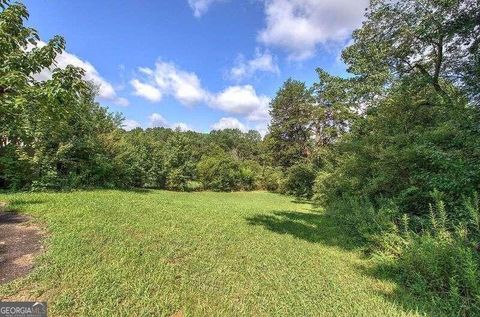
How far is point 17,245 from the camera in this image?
4773 mm

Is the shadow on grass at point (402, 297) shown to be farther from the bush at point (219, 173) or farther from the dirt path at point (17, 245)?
the bush at point (219, 173)

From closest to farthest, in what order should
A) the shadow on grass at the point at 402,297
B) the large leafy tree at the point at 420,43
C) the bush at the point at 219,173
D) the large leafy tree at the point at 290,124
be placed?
the shadow on grass at the point at 402,297 < the large leafy tree at the point at 420,43 < the bush at the point at 219,173 < the large leafy tree at the point at 290,124

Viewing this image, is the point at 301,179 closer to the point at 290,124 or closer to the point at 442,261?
the point at 290,124

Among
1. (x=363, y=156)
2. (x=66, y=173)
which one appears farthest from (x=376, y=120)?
(x=66, y=173)

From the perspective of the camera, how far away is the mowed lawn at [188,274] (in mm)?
3367

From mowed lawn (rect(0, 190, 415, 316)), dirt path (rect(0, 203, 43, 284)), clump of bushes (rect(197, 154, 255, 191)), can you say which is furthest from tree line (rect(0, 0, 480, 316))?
clump of bushes (rect(197, 154, 255, 191))

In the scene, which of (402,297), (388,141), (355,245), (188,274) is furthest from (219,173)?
(402,297)

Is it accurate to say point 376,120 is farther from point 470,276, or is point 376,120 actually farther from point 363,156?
point 470,276

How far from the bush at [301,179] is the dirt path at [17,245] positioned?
72.6 ft

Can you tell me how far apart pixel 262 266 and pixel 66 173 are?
12929mm

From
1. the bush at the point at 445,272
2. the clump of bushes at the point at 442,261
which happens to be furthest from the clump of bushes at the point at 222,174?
the bush at the point at 445,272

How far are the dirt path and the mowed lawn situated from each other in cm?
19

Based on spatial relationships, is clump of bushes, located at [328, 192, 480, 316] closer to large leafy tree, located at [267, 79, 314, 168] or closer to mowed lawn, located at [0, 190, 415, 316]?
mowed lawn, located at [0, 190, 415, 316]

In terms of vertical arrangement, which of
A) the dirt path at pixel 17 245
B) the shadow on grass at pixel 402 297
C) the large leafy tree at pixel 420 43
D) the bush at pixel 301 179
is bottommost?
the shadow on grass at pixel 402 297
